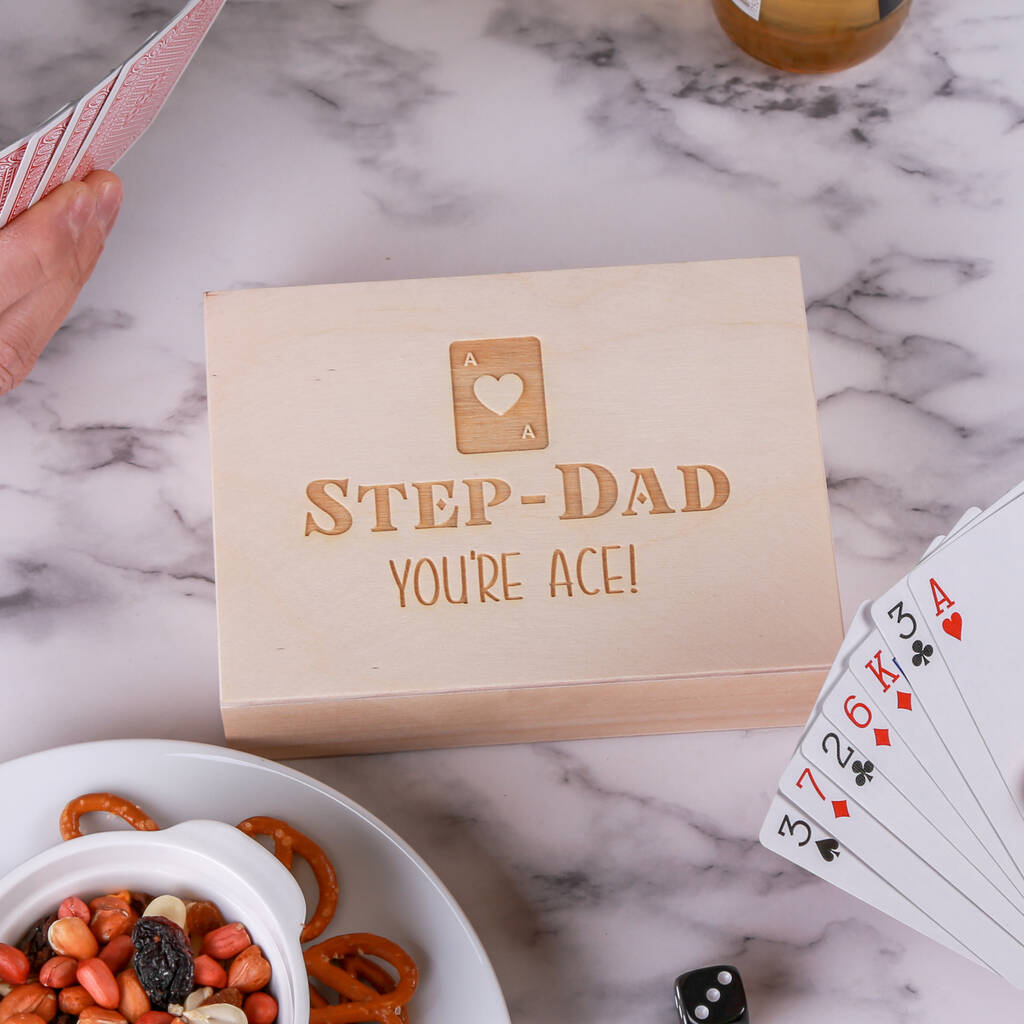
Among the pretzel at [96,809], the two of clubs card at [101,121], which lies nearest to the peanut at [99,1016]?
the pretzel at [96,809]

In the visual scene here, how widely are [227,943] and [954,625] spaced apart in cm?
46

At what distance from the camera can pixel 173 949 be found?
0.64m

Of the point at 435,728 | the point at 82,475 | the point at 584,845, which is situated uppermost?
the point at 82,475

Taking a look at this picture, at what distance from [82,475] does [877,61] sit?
73 cm

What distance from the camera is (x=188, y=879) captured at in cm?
67

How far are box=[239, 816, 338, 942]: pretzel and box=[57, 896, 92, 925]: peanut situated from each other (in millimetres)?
102

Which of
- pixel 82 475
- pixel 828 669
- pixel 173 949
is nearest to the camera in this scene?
pixel 173 949

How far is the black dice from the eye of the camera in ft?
2.40

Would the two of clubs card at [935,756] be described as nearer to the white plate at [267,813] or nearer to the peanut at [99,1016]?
the white plate at [267,813]

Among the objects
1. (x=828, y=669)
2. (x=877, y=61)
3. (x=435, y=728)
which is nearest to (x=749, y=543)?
(x=828, y=669)

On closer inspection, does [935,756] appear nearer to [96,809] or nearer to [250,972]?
[250,972]

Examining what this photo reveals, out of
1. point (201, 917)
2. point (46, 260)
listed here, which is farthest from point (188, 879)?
point (46, 260)

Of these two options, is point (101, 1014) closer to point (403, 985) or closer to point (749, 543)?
point (403, 985)

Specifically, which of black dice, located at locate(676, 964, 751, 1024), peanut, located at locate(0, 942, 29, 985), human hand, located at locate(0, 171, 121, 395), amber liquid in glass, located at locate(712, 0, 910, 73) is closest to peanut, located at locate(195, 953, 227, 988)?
peanut, located at locate(0, 942, 29, 985)
